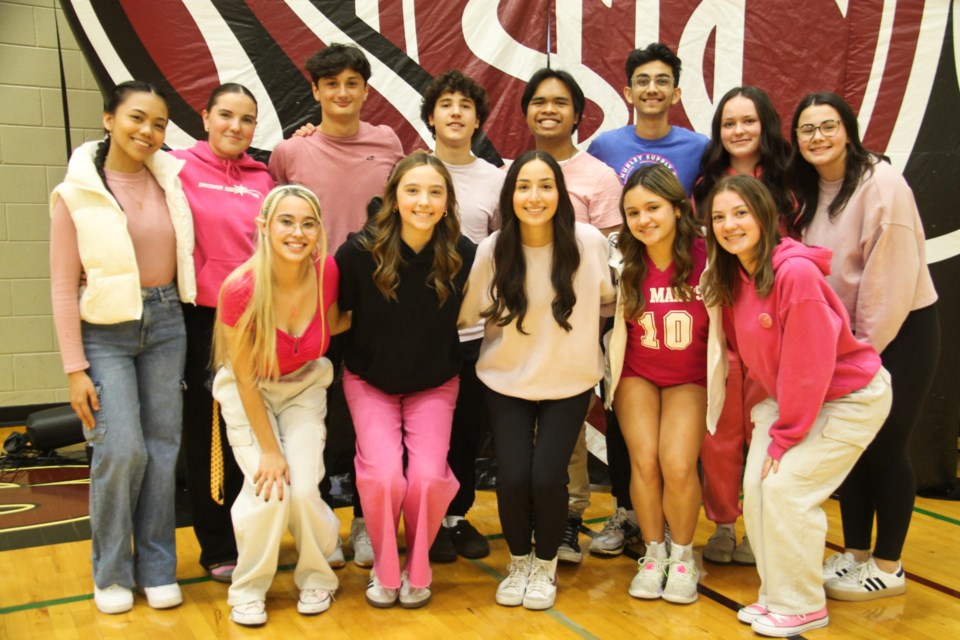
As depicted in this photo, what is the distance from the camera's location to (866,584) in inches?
106

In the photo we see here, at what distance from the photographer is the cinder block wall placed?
494 cm

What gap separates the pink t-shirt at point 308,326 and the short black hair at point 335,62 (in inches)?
29.0

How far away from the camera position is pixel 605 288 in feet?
8.91

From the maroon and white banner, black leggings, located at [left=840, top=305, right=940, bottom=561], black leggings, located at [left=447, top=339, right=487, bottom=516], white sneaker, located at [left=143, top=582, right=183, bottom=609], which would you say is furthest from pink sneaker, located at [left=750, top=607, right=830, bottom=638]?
the maroon and white banner

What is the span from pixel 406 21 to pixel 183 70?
963 millimetres

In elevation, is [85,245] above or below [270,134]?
below

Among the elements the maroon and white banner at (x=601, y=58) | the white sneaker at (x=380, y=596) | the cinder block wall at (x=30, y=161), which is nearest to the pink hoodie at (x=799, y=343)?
the white sneaker at (x=380, y=596)

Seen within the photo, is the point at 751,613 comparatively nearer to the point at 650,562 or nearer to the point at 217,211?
the point at 650,562

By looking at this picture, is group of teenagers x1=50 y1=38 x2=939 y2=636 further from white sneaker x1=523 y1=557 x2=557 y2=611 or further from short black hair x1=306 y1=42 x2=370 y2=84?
short black hair x1=306 y1=42 x2=370 y2=84

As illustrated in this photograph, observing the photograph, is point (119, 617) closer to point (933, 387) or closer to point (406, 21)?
point (406, 21)

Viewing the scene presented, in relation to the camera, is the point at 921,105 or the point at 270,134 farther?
the point at 921,105

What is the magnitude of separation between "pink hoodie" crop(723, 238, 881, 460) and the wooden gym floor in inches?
23.6

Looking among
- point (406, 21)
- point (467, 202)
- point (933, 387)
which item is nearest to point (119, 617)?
point (467, 202)

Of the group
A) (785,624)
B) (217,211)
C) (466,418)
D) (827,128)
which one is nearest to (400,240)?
(217,211)
